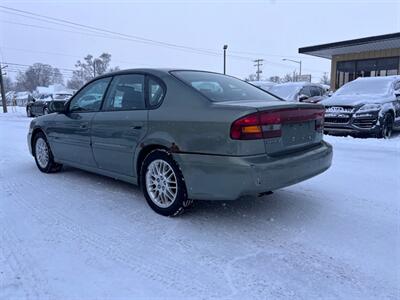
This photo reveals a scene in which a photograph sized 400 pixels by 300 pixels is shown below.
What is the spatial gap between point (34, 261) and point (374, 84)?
975cm

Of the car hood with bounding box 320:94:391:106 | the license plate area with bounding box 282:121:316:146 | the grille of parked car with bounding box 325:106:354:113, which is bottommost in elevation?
the license plate area with bounding box 282:121:316:146

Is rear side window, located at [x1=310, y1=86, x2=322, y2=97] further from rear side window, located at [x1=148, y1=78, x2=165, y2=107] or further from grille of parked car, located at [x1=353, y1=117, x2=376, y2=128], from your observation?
rear side window, located at [x1=148, y1=78, x2=165, y2=107]

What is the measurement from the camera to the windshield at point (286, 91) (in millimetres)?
13180

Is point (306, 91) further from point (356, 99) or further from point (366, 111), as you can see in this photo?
point (366, 111)

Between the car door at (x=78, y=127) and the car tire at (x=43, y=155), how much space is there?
234 millimetres

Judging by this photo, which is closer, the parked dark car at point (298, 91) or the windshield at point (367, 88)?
the windshield at point (367, 88)

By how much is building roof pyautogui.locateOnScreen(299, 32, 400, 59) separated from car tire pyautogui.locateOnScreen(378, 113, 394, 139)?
1069 centimetres

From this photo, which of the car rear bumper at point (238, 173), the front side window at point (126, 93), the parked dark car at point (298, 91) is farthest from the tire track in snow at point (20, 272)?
the parked dark car at point (298, 91)

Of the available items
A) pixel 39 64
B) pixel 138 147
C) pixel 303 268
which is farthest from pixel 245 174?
pixel 39 64

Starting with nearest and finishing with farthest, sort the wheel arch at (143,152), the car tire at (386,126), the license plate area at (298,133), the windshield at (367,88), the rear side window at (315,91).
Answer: the license plate area at (298,133) → the wheel arch at (143,152) → the car tire at (386,126) → the windshield at (367,88) → the rear side window at (315,91)

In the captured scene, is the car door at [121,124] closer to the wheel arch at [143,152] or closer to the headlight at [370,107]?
the wheel arch at [143,152]

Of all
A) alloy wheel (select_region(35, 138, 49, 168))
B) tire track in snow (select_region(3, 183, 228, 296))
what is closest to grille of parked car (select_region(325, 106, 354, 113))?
alloy wheel (select_region(35, 138, 49, 168))

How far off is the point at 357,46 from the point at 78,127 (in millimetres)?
19070

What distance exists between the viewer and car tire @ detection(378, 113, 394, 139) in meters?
8.52
